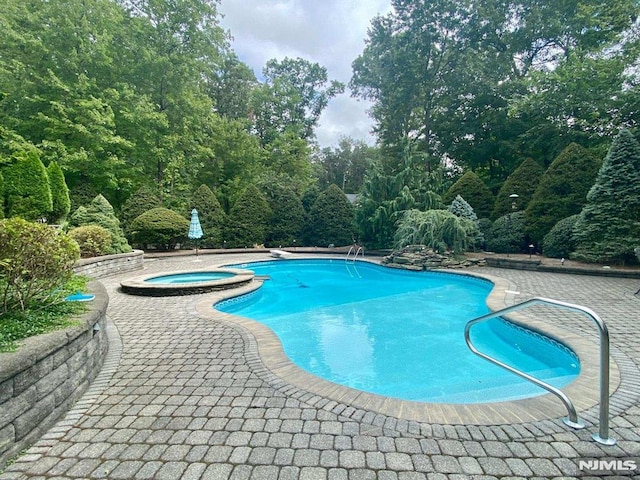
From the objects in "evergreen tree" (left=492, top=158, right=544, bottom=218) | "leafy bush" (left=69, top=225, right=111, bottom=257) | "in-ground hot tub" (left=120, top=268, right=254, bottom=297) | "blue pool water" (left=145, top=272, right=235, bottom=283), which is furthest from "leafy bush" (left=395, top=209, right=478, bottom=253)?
"leafy bush" (left=69, top=225, right=111, bottom=257)

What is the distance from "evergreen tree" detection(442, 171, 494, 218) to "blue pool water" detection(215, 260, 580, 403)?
591cm

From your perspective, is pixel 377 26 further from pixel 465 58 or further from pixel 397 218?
pixel 397 218

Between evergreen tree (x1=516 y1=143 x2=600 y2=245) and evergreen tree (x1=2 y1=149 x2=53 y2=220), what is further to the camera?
evergreen tree (x1=516 y1=143 x2=600 y2=245)

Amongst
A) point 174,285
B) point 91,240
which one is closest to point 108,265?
point 91,240

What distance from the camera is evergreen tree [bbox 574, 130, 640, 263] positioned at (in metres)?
9.14

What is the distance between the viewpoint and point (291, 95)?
26.4m

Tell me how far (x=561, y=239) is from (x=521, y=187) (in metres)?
3.33

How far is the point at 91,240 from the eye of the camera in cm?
962

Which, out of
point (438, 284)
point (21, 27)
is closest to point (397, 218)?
point (438, 284)

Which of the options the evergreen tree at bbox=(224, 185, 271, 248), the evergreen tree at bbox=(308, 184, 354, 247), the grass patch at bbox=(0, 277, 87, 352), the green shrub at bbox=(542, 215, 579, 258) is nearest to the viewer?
the grass patch at bbox=(0, 277, 87, 352)

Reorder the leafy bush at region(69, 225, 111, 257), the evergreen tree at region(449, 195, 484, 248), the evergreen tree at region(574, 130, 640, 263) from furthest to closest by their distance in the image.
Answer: the evergreen tree at region(449, 195, 484, 248) < the leafy bush at region(69, 225, 111, 257) < the evergreen tree at region(574, 130, 640, 263)

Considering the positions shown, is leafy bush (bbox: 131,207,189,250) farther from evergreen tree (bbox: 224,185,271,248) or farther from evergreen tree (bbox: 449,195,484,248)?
evergreen tree (bbox: 449,195,484,248)

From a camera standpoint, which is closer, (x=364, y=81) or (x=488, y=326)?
(x=488, y=326)

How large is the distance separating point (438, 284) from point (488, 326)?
3.69 metres
